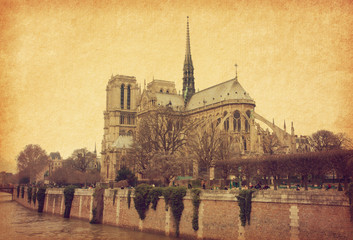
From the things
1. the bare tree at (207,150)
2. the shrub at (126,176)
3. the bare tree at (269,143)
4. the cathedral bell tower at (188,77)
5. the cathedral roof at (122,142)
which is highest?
the cathedral bell tower at (188,77)

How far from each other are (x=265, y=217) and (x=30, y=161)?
7905 cm

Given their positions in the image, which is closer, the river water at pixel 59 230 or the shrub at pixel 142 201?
the river water at pixel 59 230

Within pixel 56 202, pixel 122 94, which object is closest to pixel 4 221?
pixel 56 202

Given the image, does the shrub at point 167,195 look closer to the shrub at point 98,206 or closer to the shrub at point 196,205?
the shrub at point 196,205

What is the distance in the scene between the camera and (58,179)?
214 feet

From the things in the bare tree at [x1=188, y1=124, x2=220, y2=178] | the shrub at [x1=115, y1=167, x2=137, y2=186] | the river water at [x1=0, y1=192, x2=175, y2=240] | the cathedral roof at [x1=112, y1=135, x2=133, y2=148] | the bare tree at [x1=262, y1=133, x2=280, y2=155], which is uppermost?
the cathedral roof at [x1=112, y1=135, x2=133, y2=148]

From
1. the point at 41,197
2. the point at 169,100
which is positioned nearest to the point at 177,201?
the point at 41,197

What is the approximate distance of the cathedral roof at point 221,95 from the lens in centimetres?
6347

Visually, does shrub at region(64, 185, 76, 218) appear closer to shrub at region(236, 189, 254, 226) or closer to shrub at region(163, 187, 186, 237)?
shrub at region(163, 187, 186, 237)

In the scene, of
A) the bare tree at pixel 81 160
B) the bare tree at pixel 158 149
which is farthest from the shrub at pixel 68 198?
the bare tree at pixel 81 160

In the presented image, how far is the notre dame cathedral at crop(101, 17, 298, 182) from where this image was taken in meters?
55.4

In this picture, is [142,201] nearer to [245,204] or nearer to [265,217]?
[245,204]

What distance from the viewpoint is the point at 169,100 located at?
78.4m

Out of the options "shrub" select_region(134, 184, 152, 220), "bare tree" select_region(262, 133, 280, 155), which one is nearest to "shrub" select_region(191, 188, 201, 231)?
"shrub" select_region(134, 184, 152, 220)
